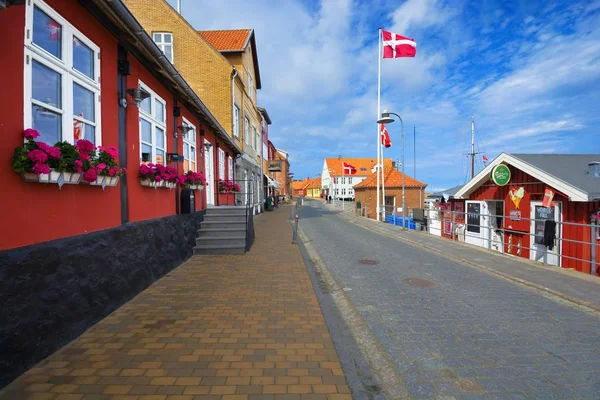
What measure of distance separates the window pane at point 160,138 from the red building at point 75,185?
0.10 m

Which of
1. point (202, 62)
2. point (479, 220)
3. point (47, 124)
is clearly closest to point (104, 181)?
point (47, 124)

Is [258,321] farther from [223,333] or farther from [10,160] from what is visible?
[10,160]

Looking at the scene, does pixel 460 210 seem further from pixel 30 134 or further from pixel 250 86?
pixel 30 134

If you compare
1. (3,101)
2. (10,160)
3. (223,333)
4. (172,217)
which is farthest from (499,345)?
(172,217)

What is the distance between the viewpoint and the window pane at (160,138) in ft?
22.4

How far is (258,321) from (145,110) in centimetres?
467

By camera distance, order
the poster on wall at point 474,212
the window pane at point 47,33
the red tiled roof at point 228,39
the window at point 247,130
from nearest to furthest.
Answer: the window pane at point 47,33 < the poster on wall at point 474,212 < the red tiled roof at point 228,39 < the window at point 247,130

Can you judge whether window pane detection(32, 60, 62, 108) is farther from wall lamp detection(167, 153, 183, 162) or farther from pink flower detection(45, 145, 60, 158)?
wall lamp detection(167, 153, 183, 162)

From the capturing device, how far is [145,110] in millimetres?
6133

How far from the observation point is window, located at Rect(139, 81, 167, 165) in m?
6.07

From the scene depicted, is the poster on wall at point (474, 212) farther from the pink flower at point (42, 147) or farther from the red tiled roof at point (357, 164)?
the red tiled roof at point (357, 164)

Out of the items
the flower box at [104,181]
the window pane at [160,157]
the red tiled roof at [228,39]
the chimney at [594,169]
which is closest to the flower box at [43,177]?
the flower box at [104,181]

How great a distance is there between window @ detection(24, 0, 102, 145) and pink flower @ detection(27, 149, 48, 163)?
387 millimetres

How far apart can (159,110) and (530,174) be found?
1271 cm
